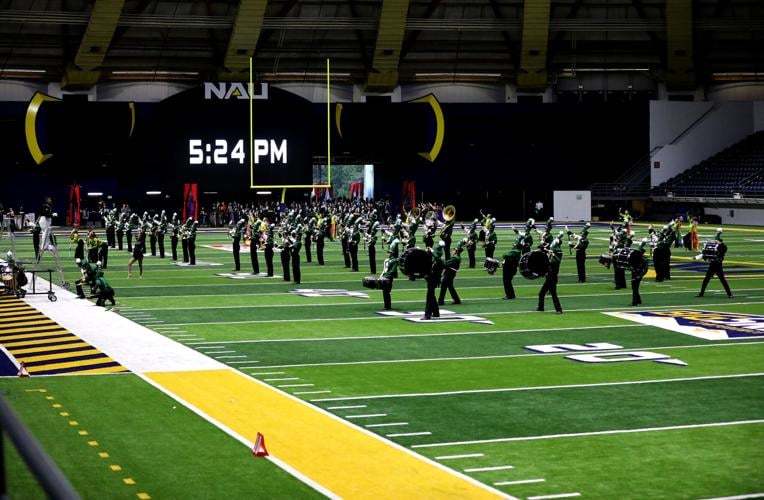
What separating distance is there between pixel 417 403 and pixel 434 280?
6.63m

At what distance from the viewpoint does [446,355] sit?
48.7ft

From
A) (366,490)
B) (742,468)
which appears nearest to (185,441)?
(366,490)

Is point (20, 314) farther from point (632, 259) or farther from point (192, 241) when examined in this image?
point (192, 241)

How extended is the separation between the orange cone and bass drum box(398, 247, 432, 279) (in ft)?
29.1

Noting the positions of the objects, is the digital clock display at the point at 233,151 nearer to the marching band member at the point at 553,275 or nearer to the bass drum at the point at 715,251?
the marching band member at the point at 553,275

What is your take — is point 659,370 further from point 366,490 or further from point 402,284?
point 402,284

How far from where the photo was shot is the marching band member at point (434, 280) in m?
18.1

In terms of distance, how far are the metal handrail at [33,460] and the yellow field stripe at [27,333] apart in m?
14.8

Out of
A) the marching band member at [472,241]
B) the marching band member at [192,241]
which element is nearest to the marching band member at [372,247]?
the marching band member at [472,241]

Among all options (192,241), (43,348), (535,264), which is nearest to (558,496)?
(43,348)

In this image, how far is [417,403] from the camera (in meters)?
11.6

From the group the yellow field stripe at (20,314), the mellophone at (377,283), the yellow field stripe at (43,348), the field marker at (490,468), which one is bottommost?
the field marker at (490,468)

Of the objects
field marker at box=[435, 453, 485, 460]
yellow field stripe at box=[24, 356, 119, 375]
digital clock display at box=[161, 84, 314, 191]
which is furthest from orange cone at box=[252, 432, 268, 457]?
digital clock display at box=[161, 84, 314, 191]

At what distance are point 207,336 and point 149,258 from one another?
18.4 m
